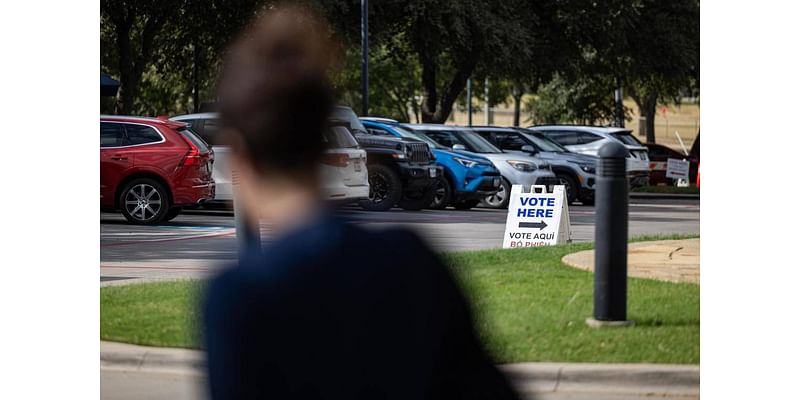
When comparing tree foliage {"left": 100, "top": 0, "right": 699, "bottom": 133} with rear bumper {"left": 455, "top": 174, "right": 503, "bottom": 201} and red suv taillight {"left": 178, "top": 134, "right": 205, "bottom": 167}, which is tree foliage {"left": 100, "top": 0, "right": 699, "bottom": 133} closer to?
rear bumper {"left": 455, "top": 174, "right": 503, "bottom": 201}

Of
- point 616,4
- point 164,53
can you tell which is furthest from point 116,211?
point 616,4

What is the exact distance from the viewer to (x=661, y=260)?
30.6 feet

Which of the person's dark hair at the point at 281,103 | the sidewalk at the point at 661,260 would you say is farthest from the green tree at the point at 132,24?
the person's dark hair at the point at 281,103

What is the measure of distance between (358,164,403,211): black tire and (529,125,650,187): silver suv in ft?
19.7

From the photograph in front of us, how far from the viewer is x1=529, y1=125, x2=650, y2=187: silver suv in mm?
23781

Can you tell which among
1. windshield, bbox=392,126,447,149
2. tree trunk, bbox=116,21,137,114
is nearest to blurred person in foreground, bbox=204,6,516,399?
tree trunk, bbox=116,21,137,114

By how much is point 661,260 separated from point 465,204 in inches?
391

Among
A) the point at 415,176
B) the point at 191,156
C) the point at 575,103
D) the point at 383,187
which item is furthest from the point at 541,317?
the point at 575,103

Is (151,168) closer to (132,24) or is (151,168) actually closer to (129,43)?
(129,43)

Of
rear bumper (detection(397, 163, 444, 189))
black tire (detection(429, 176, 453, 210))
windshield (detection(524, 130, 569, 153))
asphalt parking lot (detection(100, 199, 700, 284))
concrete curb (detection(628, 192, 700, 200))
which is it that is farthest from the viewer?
concrete curb (detection(628, 192, 700, 200))

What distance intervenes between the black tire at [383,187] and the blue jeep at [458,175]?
77 centimetres

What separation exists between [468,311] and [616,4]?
27272mm

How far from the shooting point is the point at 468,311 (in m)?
1.87

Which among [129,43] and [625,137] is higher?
[129,43]
